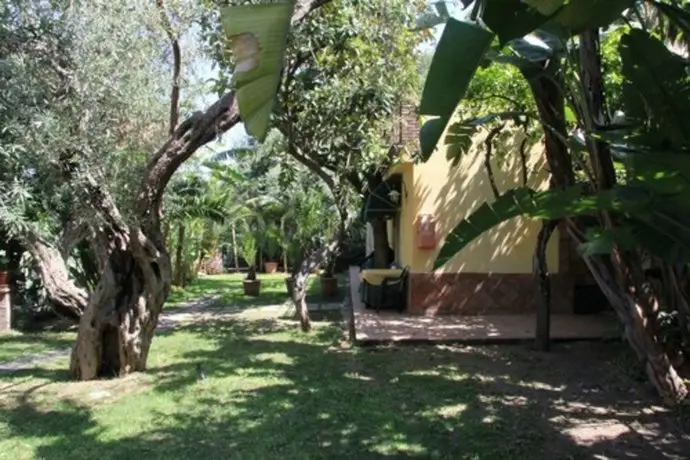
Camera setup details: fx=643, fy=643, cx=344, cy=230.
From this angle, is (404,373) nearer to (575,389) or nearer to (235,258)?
(575,389)

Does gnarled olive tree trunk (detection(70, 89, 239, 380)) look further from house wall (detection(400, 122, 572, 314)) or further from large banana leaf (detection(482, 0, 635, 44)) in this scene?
house wall (detection(400, 122, 572, 314))

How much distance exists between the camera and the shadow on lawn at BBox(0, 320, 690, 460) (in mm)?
5137

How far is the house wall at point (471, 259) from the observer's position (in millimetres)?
12180

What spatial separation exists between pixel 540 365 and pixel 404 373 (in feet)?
5.98

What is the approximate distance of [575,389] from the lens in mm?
7098

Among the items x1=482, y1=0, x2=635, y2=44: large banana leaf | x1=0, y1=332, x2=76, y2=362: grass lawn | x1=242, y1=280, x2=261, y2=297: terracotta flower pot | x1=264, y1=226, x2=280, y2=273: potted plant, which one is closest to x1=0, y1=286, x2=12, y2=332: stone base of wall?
x1=0, y1=332, x2=76, y2=362: grass lawn

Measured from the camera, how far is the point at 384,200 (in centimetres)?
1470

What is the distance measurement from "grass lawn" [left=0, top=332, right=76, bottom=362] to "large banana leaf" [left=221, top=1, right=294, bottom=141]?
8.18m

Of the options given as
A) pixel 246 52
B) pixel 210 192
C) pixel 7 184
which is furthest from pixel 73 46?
pixel 210 192

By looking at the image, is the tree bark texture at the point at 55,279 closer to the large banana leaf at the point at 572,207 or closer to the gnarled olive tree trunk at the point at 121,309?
the gnarled olive tree trunk at the point at 121,309

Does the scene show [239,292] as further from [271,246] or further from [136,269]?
[136,269]

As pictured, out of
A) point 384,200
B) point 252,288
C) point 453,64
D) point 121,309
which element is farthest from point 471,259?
point 453,64

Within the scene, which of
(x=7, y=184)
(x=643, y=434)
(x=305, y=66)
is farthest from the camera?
(x=305, y=66)

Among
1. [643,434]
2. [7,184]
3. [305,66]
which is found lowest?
[643,434]
